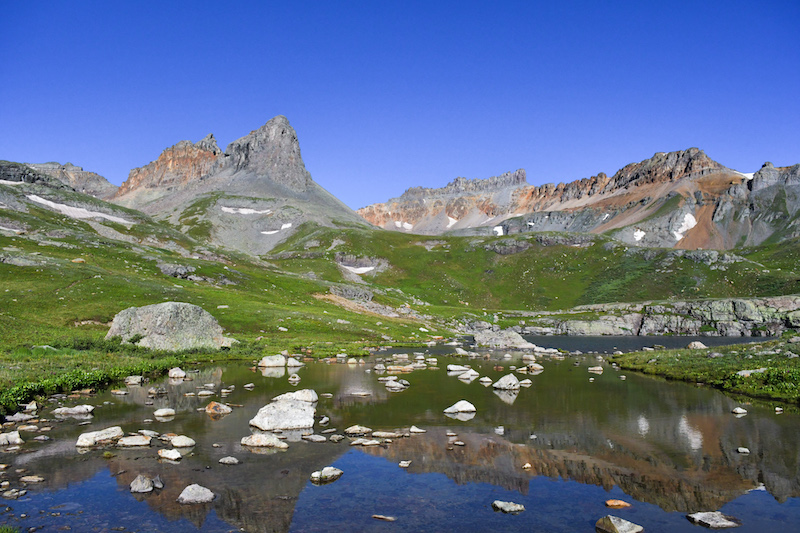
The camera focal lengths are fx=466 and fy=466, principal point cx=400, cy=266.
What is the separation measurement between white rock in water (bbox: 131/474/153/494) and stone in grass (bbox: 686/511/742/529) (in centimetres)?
1826

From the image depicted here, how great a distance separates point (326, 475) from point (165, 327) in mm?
43353

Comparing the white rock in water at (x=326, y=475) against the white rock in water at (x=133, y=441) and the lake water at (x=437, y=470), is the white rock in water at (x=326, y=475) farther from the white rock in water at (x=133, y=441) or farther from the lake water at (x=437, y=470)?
the white rock in water at (x=133, y=441)

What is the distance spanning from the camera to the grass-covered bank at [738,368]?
114 ft

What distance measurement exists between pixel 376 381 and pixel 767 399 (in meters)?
30.0

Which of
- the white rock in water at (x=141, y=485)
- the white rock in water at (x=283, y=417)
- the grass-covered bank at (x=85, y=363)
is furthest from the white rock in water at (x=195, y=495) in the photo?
the grass-covered bank at (x=85, y=363)

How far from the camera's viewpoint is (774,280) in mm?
168625

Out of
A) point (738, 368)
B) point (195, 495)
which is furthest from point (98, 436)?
point (738, 368)

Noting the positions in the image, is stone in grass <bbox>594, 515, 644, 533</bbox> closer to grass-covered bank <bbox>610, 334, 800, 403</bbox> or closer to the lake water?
the lake water

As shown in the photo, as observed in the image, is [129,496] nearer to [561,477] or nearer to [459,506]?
[459,506]

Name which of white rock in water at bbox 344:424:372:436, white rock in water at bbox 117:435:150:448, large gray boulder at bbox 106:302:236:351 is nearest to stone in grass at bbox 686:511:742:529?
white rock in water at bbox 344:424:372:436

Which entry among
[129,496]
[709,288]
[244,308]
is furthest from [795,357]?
[709,288]

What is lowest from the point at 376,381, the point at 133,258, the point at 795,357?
the point at 376,381

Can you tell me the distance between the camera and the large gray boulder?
2080 inches

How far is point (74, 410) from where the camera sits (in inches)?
1061
